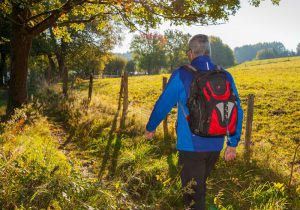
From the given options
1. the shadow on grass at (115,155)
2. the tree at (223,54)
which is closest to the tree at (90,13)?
the shadow on grass at (115,155)

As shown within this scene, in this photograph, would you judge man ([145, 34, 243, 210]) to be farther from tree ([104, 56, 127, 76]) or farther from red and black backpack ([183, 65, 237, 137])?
tree ([104, 56, 127, 76])

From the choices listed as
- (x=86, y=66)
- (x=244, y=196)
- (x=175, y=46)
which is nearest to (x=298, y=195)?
(x=244, y=196)

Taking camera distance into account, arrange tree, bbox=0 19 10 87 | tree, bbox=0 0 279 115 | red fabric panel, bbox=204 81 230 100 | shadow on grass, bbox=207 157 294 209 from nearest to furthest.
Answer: red fabric panel, bbox=204 81 230 100 < shadow on grass, bbox=207 157 294 209 < tree, bbox=0 0 279 115 < tree, bbox=0 19 10 87

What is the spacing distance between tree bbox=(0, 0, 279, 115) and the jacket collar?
7.03m

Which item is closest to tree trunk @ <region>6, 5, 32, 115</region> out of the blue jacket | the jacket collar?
the blue jacket

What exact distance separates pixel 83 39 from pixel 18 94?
974 inches

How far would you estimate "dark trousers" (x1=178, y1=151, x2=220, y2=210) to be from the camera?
152 inches

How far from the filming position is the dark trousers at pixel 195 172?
3.85 m

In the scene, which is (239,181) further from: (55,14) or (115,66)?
(115,66)

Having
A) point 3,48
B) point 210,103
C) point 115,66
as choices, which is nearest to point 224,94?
point 210,103

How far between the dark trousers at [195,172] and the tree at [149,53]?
278ft

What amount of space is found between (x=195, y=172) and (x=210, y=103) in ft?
2.93

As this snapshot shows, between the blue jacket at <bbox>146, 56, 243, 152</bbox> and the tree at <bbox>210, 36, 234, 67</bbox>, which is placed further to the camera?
the tree at <bbox>210, 36, 234, 67</bbox>

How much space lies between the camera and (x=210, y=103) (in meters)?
3.57
